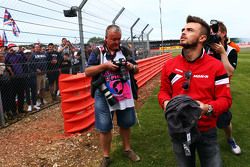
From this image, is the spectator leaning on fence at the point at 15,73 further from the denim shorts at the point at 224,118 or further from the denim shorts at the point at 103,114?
the denim shorts at the point at 224,118

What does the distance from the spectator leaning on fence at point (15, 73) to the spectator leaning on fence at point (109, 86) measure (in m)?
4.14

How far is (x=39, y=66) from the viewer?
8992 mm

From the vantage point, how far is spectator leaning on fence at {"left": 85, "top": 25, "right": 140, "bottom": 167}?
4103mm

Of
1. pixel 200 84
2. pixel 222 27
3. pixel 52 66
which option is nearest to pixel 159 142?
pixel 222 27

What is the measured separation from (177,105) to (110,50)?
1.98 metres

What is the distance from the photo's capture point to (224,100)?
104 inches

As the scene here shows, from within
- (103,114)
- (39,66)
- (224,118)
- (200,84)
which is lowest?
(224,118)

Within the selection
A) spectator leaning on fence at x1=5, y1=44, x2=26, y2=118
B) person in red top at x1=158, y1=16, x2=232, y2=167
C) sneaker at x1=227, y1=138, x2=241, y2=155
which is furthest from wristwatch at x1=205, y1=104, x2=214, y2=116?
spectator leaning on fence at x1=5, y1=44, x2=26, y2=118

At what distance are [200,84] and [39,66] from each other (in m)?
7.06

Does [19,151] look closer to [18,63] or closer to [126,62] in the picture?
[126,62]

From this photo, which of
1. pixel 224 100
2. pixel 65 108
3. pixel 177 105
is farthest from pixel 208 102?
pixel 65 108

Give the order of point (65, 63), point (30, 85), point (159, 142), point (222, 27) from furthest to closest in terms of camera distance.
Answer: point (65, 63) → point (30, 85) → point (159, 142) → point (222, 27)

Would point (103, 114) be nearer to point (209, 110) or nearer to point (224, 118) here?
point (224, 118)

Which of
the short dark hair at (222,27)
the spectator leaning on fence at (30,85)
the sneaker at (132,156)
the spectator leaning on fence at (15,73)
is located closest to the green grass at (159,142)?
→ the sneaker at (132,156)
